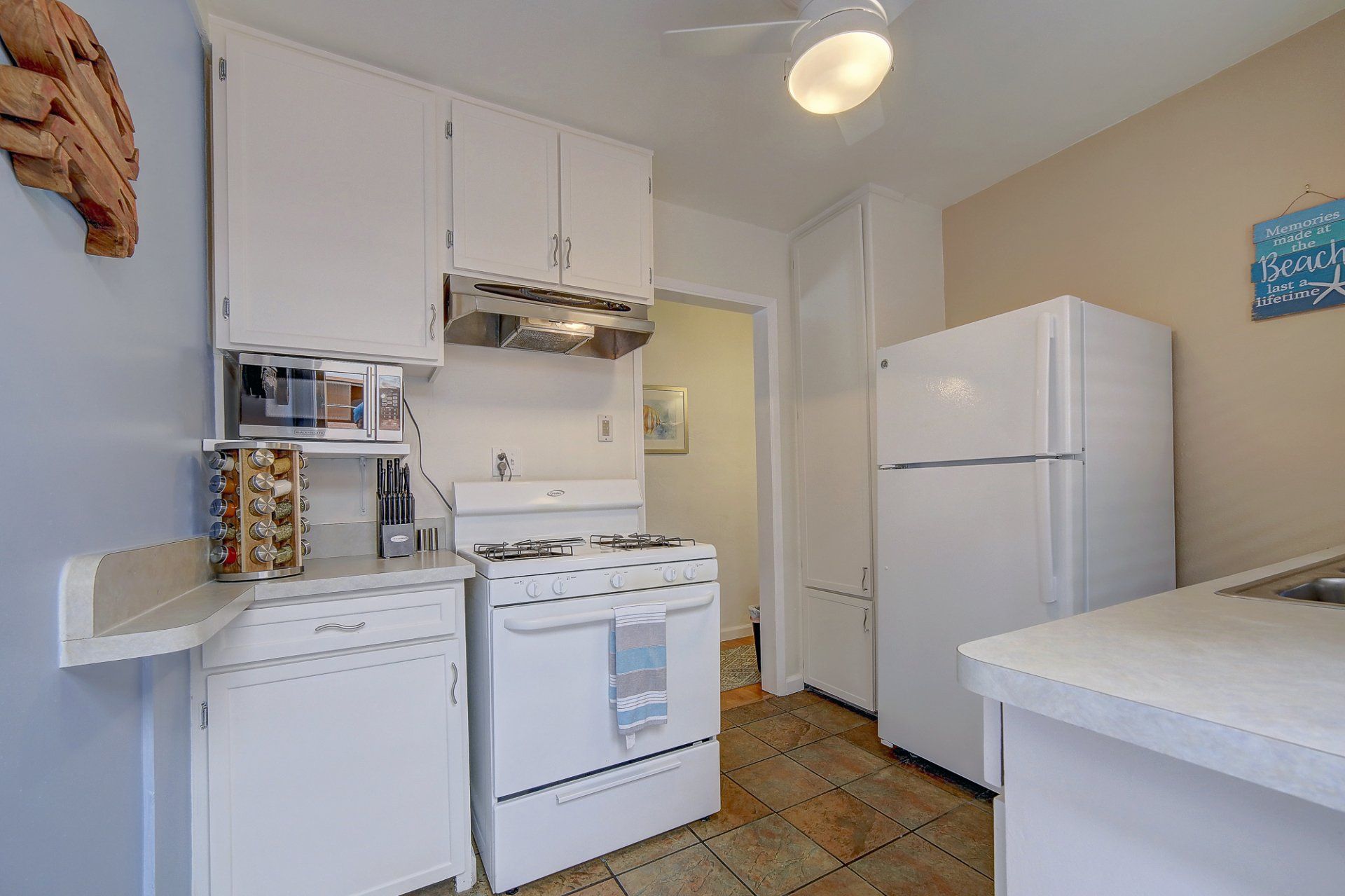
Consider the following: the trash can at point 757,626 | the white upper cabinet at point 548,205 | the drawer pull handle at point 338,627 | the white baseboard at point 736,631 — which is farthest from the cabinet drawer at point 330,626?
the white baseboard at point 736,631

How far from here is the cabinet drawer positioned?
1.40 metres

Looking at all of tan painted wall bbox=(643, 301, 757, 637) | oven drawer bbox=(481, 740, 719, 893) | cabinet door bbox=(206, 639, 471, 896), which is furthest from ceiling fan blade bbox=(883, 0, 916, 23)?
tan painted wall bbox=(643, 301, 757, 637)

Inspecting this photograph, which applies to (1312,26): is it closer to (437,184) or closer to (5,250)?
(437,184)

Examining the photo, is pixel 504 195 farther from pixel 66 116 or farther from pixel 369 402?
pixel 66 116

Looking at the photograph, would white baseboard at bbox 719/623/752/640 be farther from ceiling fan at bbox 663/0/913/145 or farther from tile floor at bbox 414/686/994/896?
ceiling fan at bbox 663/0/913/145

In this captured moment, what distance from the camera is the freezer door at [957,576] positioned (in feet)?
6.07

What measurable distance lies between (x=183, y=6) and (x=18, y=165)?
118 centimetres

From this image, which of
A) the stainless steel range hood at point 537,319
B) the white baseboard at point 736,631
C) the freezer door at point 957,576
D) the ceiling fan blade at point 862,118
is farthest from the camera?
the white baseboard at point 736,631

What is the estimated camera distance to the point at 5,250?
741 millimetres

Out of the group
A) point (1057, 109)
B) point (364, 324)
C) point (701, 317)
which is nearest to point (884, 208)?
point (1057, 109)

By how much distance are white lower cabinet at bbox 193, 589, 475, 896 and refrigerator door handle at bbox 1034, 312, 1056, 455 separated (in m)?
1.92

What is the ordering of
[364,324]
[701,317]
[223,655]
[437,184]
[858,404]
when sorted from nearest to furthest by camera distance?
[223,655] < [364,324] < [437,184] < [858,404] < [701,317]

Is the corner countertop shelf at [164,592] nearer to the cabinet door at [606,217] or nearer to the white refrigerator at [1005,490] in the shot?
the cabinet door at [606,217]

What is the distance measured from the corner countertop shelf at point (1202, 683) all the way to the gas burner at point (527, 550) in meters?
1.32
